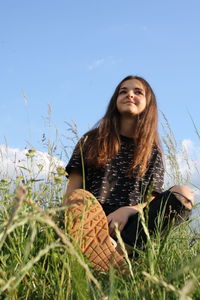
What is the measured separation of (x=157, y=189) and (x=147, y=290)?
1.81 meters

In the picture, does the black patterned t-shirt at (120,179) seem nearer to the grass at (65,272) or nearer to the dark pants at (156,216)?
the dark pants at (156,216)

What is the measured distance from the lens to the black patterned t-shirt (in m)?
2.95

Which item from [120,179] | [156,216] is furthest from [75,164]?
[156,216]

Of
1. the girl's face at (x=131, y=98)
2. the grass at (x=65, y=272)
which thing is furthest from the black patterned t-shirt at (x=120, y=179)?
the grass at (x=65, y=272)

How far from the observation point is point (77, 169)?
304cm

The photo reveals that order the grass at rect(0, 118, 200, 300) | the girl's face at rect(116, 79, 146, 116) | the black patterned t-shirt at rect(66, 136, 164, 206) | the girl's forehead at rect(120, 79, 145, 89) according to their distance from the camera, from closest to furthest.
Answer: the grass at rect(0, 118, 200, 300)
the black patterned t-shirt at rect(66, 136, 164, 206)
the girl's face at rect(116, 79, 146, 116)
the girl's forehead at rect(120, 79, 145, 89)

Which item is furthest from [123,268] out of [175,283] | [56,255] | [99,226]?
[175,283]

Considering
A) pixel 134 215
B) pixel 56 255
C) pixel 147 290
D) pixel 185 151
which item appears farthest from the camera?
pixel 185 151

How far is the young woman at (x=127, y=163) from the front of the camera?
262cm

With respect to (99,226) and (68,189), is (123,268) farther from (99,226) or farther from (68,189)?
(68,189)

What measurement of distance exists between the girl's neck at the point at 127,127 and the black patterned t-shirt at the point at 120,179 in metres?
0.12

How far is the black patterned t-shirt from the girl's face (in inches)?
9.9

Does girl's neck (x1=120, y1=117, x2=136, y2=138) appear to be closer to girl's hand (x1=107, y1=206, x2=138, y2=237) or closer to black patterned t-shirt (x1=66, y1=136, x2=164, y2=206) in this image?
black patterned t-shirt (x1=66, y1=136, x2=164, y2=206)

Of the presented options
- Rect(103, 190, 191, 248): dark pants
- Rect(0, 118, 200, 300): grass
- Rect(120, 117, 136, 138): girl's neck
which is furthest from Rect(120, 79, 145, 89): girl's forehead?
Rect(0, 118, 200, 300): grass
